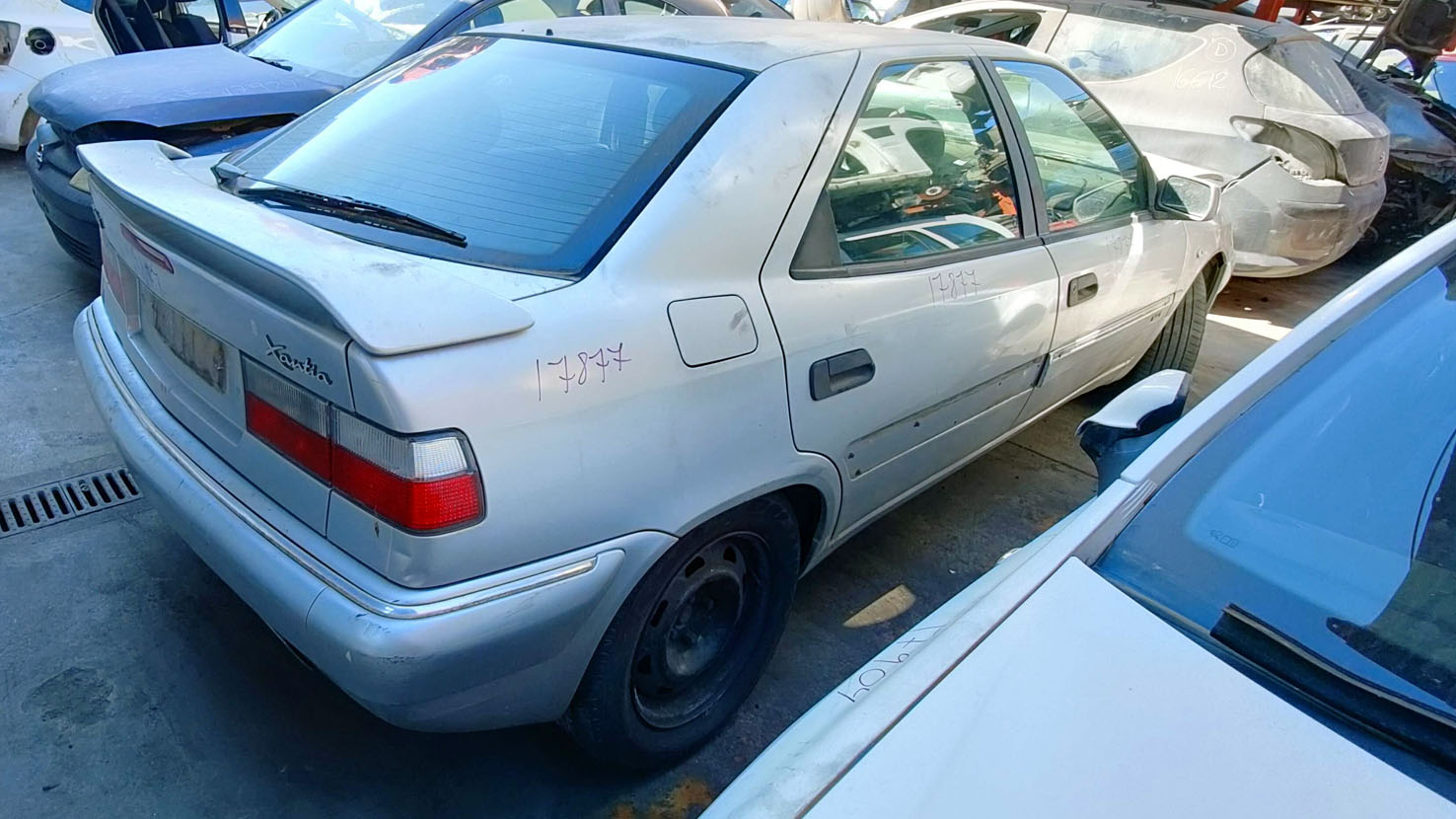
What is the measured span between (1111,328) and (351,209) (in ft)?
8.14

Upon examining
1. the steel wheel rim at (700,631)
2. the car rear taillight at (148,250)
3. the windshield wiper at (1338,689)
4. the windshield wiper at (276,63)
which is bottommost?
the steel wheel rim at (700,631)

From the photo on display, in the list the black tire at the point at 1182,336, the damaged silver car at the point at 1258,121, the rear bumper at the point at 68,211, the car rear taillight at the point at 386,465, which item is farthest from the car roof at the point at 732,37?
the damaged silver car at the point at 1258,121

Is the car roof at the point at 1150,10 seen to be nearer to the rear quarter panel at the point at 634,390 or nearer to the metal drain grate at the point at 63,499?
the rear quarter panel at the point at 634,390

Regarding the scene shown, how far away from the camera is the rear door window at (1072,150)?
9.34ft

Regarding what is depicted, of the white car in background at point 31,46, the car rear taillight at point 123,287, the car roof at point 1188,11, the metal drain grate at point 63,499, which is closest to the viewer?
the car rear taillight at point 123,287

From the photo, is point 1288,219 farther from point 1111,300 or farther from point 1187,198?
point 1111,300

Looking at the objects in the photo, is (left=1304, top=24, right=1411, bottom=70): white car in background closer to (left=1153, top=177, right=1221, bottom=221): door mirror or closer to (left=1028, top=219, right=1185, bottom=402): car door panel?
(left=1153, top=177, right=1221, bottom=221): door mirror

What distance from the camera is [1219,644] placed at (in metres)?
1.27

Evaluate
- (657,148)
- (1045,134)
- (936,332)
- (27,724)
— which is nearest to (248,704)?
(27,724)

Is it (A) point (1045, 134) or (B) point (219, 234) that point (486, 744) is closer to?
(B) point (219, 234)

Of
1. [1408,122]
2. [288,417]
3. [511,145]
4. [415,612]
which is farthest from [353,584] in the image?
[1408,122]

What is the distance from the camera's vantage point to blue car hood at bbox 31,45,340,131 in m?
3.76

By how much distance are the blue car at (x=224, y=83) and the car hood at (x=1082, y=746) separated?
3.63 m

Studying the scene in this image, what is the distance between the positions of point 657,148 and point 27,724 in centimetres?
192
